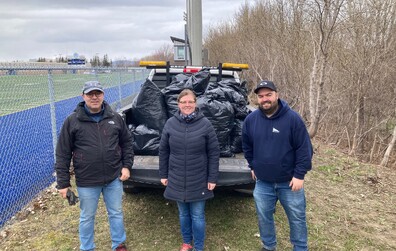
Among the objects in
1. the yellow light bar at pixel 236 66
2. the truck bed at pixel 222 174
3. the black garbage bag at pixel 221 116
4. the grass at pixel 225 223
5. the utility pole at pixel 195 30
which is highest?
the utility pole at pixel 195 30

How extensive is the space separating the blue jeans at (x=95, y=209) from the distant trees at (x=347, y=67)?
551 centimetres

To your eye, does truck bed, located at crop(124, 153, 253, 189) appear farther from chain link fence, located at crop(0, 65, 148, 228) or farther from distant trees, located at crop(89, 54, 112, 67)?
distant trees, located at crop(89, 54, 112, 67)

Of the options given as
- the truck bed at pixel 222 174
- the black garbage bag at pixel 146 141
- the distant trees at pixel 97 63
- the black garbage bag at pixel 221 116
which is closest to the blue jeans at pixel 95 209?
the truck bed at pixel 222 174

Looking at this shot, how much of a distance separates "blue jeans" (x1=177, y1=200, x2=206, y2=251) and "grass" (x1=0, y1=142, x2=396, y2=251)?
29cm

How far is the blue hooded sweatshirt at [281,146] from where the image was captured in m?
2.86

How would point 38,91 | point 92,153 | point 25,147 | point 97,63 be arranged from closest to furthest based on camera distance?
1. point 92,153
2. point 25,147
3. point 38,91
4. point 97,63

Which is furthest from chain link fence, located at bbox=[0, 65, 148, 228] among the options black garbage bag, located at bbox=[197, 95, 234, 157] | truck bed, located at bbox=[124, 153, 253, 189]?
black garbage bag, located at bbox=[197, 95, 234, 157]

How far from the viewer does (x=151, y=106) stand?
3912mm

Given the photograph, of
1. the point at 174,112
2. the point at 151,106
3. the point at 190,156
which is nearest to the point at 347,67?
the point at 174,112

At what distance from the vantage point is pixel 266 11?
14562 millimetres

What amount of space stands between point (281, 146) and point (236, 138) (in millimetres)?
1050

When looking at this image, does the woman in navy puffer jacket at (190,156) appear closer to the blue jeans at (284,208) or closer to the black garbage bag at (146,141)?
the blue jeans at (284,208)

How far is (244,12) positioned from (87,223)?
19.0 m

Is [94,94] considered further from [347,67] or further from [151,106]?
[347,67]
